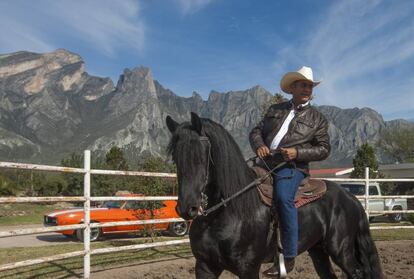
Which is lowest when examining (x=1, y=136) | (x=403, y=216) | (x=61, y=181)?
(x=403, y=216)

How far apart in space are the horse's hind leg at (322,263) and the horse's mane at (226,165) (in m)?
1.45

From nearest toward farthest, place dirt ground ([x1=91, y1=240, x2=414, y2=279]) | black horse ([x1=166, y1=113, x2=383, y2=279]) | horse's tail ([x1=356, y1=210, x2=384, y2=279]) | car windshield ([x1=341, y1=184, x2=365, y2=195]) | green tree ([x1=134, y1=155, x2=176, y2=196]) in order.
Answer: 1. black horse ([x1=166, y1=113, x2=383, y2=279])
2. horse's tail ([x1=356, y1=210, x2=384, y2=279])
3. dirt ground ([x1=91, y1=240, x2=414, y2=279])
4. green tree ([x1=134, y1=155, x2=176, y2=196])
5. car windshield ([x1=341, y1=184, x2=365, y2=195])

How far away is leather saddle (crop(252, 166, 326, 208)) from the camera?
3867 millimetres

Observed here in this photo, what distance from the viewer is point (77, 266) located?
24.3ft

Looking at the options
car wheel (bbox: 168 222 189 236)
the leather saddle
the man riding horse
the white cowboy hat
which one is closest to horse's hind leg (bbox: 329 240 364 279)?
the leather saddle

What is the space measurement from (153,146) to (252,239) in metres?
160

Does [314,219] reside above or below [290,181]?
below

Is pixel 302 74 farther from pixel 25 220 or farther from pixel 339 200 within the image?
pixel 25 220

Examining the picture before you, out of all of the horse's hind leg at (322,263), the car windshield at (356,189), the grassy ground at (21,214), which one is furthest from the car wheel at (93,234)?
the car windshield at (356,189)

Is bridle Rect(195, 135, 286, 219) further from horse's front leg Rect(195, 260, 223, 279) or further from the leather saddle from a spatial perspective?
horse's front leg Rect(195, 260, 223, 279)

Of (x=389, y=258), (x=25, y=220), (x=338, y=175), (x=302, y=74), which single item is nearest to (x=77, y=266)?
(x=302, y=74)

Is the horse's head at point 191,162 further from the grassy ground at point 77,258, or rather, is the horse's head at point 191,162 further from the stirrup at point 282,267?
the grassy ground at point 77,258

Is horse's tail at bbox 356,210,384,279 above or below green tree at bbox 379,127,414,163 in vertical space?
below

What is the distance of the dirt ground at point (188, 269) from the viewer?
22.1 feet
